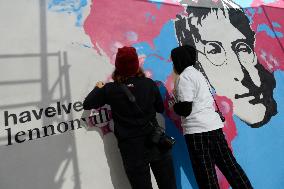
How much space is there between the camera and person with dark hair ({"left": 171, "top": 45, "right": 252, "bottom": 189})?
2445 mm

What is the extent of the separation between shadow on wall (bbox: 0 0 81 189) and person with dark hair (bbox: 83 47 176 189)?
1.26 ft

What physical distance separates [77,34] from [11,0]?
0.57 m

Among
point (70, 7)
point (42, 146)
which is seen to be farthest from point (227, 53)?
point (42, 146)

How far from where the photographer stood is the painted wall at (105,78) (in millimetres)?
2475

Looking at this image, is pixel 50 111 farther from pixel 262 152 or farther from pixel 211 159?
pixel 262 152

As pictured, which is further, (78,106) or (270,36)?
(270,36)

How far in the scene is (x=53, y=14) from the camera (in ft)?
9.34

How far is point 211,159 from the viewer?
251 centimetres

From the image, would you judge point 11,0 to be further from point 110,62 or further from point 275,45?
point 275,45

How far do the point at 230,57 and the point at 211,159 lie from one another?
1.56m


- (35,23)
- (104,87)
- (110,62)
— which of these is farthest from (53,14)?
(104,87)

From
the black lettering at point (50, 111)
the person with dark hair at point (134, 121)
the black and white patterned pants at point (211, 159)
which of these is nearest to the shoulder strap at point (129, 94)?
the person with dark hair at point (134, 121)

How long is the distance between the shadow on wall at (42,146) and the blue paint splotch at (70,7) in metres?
0.18

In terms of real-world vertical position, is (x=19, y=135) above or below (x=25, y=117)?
below
